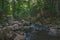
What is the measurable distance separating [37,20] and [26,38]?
15.1ft

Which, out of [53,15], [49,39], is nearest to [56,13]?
[53,15]

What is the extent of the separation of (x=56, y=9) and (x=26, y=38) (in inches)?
204

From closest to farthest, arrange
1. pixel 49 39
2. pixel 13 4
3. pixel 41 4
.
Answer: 1. pixel 49 39
2. pixel 13 4
3. pixel 41 4

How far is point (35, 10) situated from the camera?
11266 mm

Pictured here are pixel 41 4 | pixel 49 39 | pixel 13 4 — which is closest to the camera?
pixel 49 39

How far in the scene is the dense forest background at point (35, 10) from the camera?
1061 cm

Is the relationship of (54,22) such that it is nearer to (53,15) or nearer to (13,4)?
(53,15)

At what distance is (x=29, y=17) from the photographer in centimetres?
1113

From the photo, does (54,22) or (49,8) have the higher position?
(49,8)

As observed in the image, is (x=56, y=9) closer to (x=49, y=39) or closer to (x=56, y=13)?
(x=56, y=13)

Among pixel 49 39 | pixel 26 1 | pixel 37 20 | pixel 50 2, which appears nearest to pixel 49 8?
pixel 50 2

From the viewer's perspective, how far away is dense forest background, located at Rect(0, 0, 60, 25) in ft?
34.8

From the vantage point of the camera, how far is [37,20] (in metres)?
10.7

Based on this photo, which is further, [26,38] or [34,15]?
[34,15]
